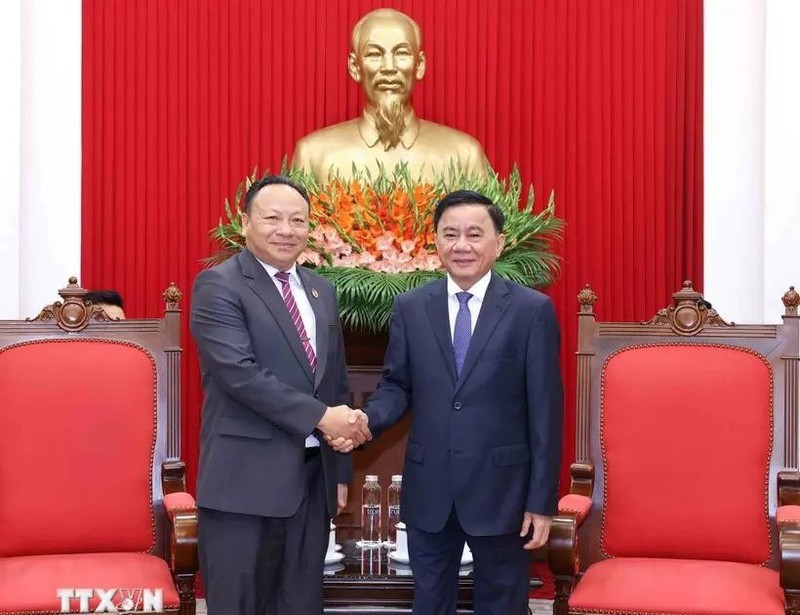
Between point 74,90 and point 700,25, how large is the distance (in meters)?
2.46

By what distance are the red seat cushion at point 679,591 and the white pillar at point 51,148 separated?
8.92 ft

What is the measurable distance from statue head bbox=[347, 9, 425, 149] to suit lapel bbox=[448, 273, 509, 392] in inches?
68.4

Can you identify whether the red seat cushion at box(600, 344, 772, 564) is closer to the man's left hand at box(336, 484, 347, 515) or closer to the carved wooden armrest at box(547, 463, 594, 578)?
the carved wooden armrest at box(547, 463, 594, 578)

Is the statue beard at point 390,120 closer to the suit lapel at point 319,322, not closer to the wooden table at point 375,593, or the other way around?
the suit lapel at point 319,322

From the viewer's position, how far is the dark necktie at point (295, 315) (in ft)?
8.04

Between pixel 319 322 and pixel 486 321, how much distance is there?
0.36 m

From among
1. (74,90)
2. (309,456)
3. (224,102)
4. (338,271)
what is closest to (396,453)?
(338,271)

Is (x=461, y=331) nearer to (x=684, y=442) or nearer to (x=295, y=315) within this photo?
(x=295, y=315)

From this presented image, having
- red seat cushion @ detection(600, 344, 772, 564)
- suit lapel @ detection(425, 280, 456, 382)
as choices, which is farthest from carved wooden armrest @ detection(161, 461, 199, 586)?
red seat cushion @ detection(600, 344, 772, 564)

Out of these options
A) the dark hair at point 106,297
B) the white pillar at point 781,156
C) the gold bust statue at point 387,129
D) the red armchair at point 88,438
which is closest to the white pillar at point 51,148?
the dark hair at point 106,297

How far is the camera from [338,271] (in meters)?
3.20

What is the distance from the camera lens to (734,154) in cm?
436

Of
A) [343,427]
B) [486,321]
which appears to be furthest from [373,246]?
[343,427]

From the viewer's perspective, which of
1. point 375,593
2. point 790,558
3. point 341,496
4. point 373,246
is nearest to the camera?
point 790,558
